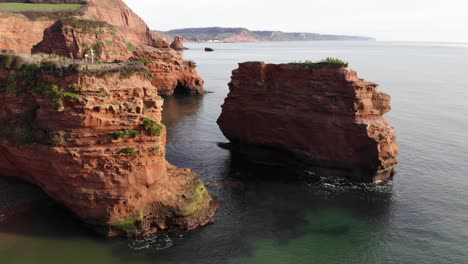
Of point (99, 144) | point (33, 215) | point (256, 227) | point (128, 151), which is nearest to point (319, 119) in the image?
point (256, 227)

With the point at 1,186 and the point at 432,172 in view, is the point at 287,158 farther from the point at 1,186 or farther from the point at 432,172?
the point at 1,186

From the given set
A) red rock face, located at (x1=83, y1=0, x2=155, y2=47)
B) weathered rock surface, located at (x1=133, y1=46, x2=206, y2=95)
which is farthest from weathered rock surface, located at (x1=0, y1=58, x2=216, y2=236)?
red rock face, located at (x1=83, y1=0, x2=155, y2=47)

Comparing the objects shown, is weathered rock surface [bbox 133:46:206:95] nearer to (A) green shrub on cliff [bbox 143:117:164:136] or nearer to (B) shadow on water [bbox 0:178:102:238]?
(B) shadow on water [bbox 0:178:102:238]

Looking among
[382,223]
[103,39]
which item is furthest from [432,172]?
[103,39]

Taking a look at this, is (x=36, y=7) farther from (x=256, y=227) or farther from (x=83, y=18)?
(x=256, y=227)

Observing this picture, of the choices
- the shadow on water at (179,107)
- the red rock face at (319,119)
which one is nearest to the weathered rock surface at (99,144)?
the red rock face at (319,119)

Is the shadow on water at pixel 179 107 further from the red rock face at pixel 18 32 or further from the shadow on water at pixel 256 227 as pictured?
the red rock face at pixel 18 32
